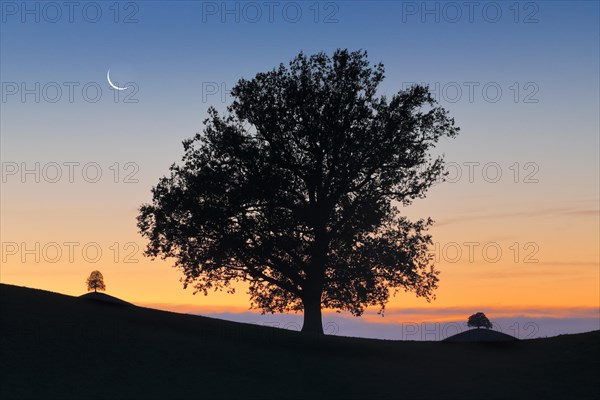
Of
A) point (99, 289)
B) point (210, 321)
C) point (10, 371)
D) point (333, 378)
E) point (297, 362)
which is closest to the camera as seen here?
point (10, 371)

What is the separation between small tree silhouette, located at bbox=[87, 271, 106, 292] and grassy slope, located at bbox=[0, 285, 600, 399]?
3661cm

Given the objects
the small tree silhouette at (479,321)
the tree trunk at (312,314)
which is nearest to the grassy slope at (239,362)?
the tree trunk at (312,314)

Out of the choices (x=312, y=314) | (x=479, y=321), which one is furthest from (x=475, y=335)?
(x=312, y=314)

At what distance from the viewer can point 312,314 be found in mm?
54812

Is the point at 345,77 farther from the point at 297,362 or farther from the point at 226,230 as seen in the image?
the point at 297,362

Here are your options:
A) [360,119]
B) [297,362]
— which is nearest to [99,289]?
[360,119]

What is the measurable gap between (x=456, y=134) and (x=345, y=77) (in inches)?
341

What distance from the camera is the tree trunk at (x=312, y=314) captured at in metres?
54.6

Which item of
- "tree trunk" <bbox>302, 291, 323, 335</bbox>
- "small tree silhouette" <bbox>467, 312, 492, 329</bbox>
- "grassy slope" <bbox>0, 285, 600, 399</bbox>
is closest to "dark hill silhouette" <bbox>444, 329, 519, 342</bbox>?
"small tree silhouette" <bbox>467, 312, 492, 329</bbox>

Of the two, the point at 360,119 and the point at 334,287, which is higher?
the point at 360,119

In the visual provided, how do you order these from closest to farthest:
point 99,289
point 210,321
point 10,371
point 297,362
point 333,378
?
1. point 10,371
2. point 333,378
3. point 297,362
4. point 210,321
5. point 99,289

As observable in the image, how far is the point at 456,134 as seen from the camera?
56.2 meters

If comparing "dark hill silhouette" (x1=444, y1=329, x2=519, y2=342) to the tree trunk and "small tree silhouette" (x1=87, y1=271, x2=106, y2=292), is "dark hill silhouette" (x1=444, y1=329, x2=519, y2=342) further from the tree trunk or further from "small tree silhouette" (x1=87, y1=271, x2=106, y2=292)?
"small tree silhouette" (x1=87, y1=271, x2=106, y2=292)

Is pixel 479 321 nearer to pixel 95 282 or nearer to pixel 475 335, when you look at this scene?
pixel 475 335
